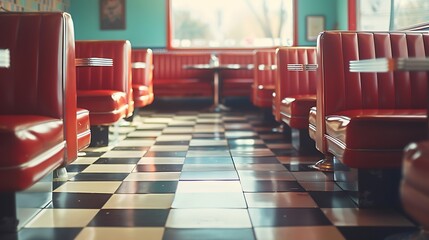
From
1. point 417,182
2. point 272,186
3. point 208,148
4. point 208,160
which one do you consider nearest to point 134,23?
point 208,148

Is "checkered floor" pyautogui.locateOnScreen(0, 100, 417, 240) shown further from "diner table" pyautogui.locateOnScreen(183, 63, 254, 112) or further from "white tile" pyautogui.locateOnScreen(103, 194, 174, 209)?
"diner table" pyautogui.locateOnScreen(183, 63, 254, 112)

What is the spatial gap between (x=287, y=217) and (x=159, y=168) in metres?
1.52

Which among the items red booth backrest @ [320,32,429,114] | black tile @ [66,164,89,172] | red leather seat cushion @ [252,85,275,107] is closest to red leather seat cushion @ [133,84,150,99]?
red leather seat cushion @ [252,85,275,107]

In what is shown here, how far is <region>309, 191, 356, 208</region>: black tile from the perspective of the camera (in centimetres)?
272

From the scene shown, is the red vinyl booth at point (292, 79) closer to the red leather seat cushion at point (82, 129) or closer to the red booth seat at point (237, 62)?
the red leather seat cushion at point (82, 129)

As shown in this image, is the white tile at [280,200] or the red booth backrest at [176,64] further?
the red booth backrest at [176,64]

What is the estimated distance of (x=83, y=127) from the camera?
136 inches

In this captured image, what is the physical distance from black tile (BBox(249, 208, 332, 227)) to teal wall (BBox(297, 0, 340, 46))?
295 inches

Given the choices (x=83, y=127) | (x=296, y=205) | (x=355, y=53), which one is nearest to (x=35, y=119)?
(x=83, y=127)

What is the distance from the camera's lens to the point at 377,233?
225 centimetres

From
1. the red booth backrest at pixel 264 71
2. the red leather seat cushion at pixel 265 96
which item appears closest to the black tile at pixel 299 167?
the red leather seat cushion at pixel 265 96

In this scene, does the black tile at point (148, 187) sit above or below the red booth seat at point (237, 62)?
below

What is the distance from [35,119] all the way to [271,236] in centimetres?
122

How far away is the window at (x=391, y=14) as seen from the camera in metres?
5.02
